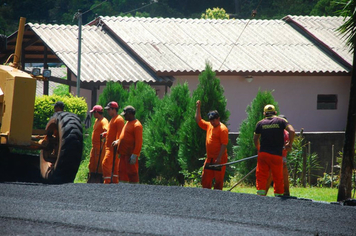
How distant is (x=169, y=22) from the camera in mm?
29781

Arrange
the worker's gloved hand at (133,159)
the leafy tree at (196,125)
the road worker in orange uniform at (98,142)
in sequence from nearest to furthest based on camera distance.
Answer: the worker's gloved hand at (133,159) → the road worker in orange uniform at (98,142) → the leafy tree at (196,125)

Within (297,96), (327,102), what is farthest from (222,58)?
(327,102)

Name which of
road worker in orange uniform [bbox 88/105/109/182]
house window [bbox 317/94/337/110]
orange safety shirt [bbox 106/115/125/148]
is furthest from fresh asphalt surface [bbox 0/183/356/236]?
house window [bbox 317/94/337/110]

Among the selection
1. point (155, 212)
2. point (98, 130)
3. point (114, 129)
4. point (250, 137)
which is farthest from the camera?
point (250, 137)

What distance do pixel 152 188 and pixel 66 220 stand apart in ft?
9.95

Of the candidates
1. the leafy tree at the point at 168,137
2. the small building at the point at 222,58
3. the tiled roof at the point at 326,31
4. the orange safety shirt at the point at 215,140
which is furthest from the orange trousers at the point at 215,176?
the tiled roof at the point at 326,31

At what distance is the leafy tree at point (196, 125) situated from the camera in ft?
52.0

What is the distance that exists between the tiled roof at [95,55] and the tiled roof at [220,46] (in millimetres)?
436

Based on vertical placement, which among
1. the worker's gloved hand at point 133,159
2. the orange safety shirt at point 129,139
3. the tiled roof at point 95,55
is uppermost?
the tiled roof at point 95,55

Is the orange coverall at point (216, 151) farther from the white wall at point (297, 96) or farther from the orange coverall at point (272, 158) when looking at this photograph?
the white wall at point (297, 96)

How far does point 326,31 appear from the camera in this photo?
1194 inches

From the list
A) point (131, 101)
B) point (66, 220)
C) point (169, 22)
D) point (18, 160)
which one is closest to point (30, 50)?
point (169, 22)

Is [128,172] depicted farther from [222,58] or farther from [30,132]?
[222,58]

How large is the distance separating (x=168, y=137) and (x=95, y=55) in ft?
33.6
